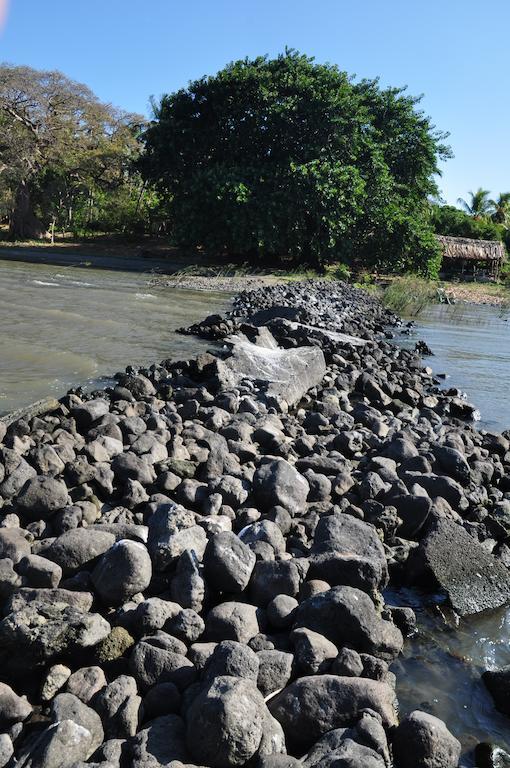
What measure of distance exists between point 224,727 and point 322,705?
0.49m

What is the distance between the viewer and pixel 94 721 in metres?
2.40

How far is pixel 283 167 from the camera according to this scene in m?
27.4

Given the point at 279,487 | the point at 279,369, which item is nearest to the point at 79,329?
the point at 279,369

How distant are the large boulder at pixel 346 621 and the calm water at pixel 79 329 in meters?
4.18

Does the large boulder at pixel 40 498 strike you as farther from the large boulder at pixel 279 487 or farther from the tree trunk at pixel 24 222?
the tree trunk at pixel 24 222

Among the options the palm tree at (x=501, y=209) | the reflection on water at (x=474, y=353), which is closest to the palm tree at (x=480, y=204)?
the palm tree at (x=501, y=209)

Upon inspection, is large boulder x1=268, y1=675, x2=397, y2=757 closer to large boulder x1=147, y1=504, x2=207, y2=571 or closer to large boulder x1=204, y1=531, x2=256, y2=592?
large boulder x1=204, y1=531, x2=256, y2=592

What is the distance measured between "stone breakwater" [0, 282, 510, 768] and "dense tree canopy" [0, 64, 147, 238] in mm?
32534

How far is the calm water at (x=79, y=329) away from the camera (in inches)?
305

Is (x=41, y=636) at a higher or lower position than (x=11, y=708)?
higher

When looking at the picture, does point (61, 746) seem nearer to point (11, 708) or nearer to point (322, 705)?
point (11, 708)

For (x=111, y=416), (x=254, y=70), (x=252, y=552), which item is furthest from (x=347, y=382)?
(x=254, y=70)

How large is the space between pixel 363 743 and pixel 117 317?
1197 cm

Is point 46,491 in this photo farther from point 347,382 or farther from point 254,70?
point 254,70
